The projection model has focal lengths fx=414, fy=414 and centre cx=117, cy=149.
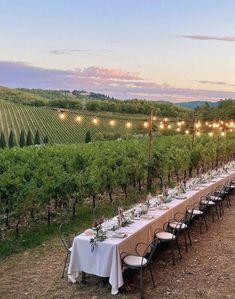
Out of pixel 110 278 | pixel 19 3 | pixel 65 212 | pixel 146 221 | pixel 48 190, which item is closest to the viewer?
pixel 110 278

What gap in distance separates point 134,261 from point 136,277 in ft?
1.83

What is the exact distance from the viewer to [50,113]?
227 feet

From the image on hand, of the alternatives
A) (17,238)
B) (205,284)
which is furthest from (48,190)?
(205,284)

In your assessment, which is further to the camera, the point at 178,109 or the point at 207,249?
the point at 178,109

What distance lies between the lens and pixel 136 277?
642 cm

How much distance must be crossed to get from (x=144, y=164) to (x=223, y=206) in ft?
10.4

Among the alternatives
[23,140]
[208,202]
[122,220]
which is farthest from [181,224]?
[23,140]

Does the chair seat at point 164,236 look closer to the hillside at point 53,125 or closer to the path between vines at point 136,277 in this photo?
the path between vines at point 136,277

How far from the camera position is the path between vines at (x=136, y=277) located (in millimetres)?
5910

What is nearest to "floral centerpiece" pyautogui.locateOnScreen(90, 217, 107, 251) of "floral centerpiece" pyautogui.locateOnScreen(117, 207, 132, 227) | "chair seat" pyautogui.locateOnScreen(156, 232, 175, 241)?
"floral centerpiece" pyautogui.locateOnScreen(117, 207, 132, 227)

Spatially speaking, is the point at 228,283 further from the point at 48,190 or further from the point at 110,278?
the point at 48,190

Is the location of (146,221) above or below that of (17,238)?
above

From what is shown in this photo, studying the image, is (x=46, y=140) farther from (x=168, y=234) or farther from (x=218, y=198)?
(x=168, y=234)

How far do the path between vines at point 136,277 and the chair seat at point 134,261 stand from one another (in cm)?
40
